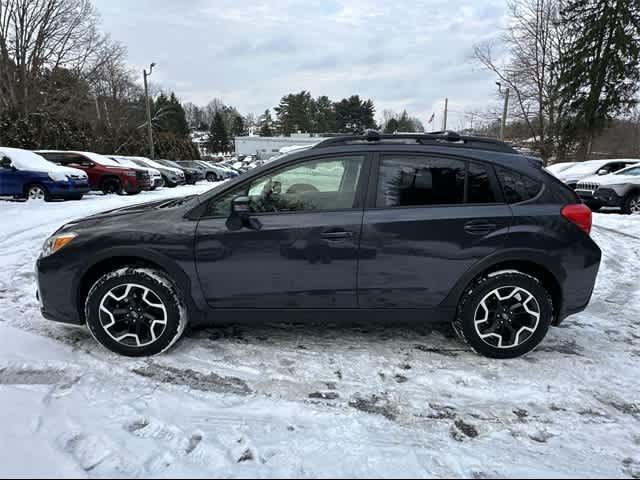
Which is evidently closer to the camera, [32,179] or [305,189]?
[305,189]

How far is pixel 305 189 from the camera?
3.28 meters

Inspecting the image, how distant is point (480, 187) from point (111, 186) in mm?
15506

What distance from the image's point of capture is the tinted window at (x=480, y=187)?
10.5 feet

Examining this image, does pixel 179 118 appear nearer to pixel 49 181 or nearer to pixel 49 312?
pixel 49 181

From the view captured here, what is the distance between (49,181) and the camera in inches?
482

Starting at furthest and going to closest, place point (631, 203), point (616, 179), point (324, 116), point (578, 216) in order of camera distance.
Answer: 1. point (324, 116)
2. point (616, 179)
3. point (631, 203)
4. point (578, 216)

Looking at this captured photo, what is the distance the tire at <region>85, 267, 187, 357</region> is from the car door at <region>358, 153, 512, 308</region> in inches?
58.4

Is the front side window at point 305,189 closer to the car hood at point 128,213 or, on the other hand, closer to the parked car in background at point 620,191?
the car hood at point 128,213

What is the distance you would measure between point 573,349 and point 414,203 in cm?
190

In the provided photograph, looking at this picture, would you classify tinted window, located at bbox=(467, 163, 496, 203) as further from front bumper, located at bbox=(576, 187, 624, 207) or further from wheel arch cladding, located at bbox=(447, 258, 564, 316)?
front bumper, located at bbox=(576, 187, 624, 207)

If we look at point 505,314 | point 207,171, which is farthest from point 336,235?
point 207,171

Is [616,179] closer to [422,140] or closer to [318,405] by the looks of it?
[422,140]

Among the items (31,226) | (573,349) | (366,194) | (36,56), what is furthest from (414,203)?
(36,56)

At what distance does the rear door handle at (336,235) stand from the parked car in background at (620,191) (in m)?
11.3
